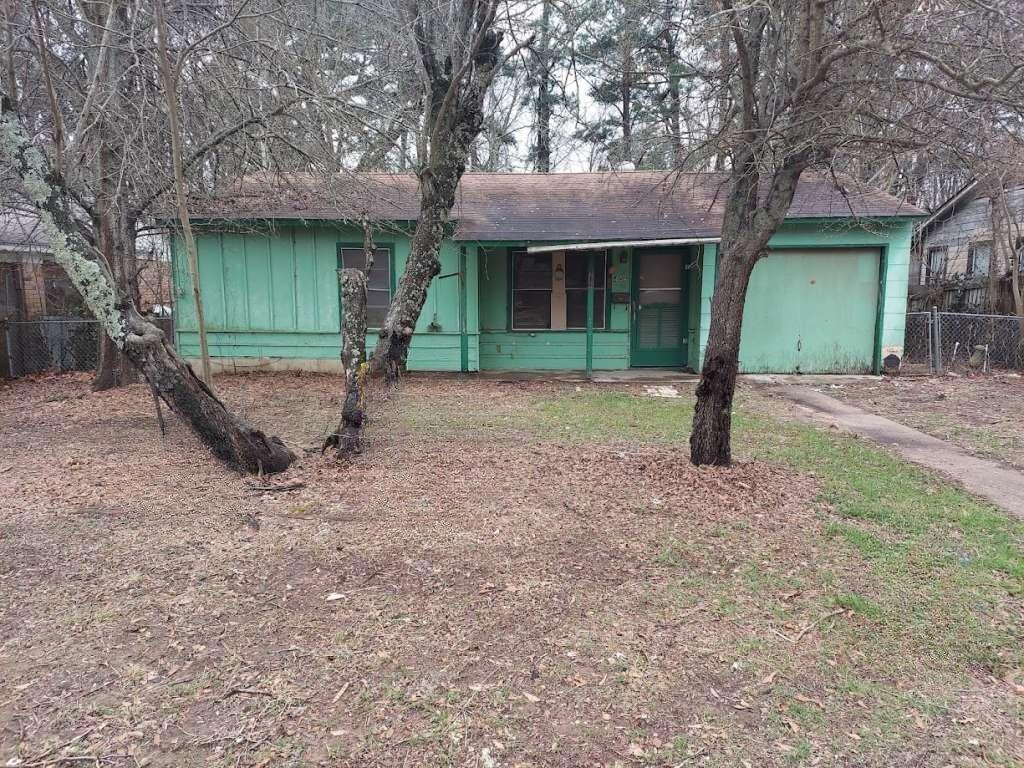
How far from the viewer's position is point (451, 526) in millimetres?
4168

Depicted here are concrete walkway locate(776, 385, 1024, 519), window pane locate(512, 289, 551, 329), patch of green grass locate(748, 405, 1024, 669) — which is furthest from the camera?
window pane locate(512, 289, 551, 329)

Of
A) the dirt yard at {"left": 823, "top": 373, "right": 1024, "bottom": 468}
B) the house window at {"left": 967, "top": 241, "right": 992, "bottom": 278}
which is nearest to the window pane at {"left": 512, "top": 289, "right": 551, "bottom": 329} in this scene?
the dirt yard at {"left": 823, "top": 373, "right": 1024, "bottom": 468}

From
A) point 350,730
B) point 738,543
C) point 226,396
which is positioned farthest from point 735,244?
point 226,396

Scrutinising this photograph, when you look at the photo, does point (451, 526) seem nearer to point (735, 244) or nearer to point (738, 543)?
point (738, 543)

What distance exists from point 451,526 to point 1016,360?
12.2 m

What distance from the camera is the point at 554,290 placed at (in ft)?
38.8

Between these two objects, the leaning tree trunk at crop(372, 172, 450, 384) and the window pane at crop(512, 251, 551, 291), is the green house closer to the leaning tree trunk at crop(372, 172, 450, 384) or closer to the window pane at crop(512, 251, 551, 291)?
the window pane at crop(512, 251, 551, 291)

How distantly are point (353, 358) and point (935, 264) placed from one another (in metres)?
17.8

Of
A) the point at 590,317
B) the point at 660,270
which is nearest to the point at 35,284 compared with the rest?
the point at 590,317

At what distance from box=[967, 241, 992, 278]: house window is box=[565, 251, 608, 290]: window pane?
30.6 ft

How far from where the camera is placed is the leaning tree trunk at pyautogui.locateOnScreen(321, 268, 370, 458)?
215 inches

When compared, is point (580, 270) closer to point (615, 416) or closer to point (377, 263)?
point (377, 263)

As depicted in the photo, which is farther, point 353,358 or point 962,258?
point 962,258

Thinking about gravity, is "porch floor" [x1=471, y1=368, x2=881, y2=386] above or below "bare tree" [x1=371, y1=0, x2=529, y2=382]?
below
